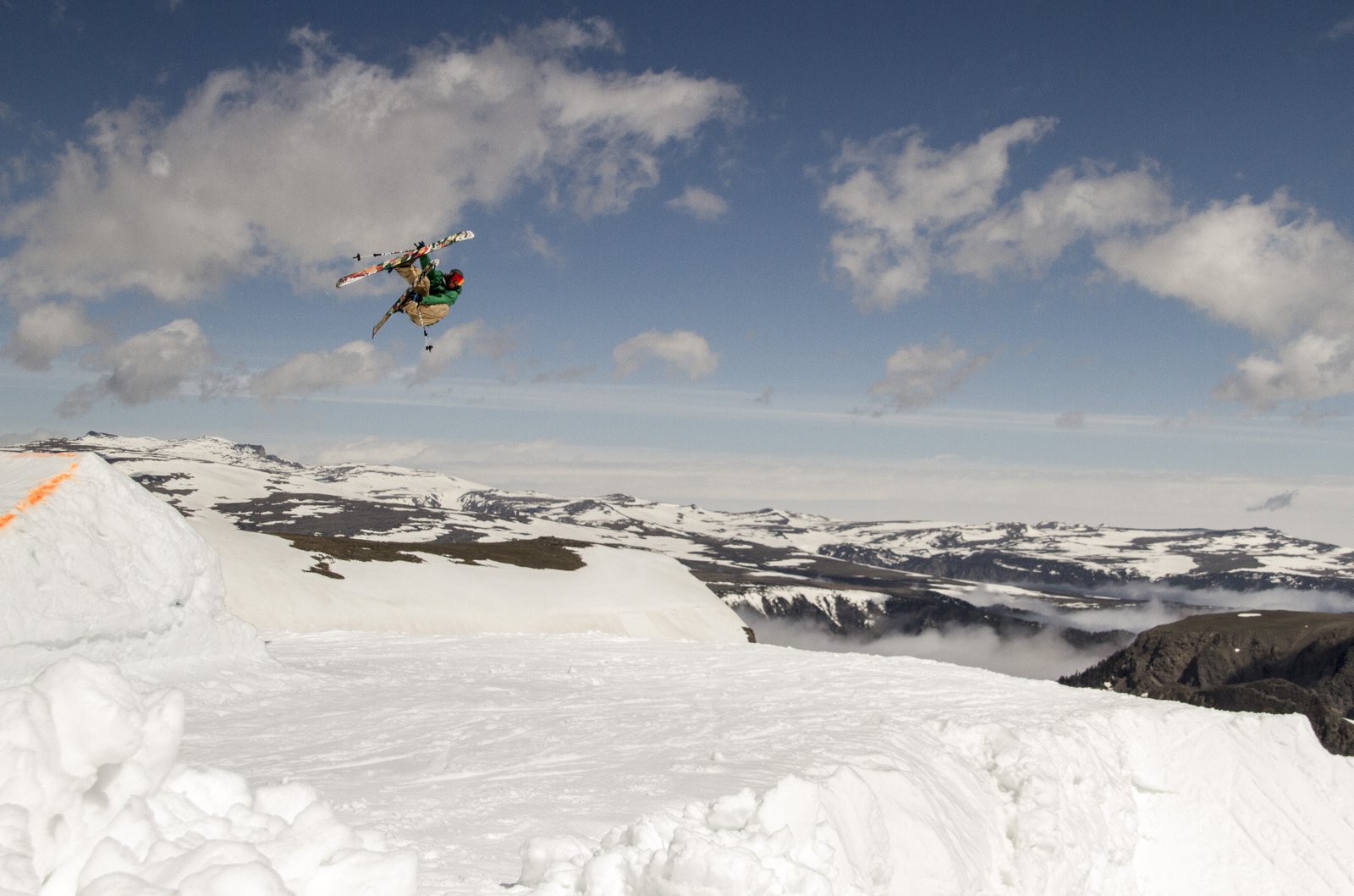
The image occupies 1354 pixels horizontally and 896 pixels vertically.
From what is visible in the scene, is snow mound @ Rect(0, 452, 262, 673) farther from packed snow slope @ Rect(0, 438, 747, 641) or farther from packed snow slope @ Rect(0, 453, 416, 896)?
packed snow slope @ Rect(0, 438, 747, 641)

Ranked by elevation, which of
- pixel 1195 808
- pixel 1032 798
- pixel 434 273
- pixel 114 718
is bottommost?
pixel 1195 808

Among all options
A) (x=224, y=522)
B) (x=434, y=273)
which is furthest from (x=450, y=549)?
(x=434, y=273)

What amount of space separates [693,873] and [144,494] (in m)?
16.4

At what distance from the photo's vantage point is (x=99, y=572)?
16031 millimetres

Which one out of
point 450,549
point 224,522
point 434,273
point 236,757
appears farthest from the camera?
point 450,549

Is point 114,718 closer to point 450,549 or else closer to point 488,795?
point 488,795

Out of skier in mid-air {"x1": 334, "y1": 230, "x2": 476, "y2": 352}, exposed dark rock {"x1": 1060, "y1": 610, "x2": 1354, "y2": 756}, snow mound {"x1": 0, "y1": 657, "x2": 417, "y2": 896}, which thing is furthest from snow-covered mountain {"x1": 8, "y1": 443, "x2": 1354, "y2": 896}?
exposed dark rock {"x1": 1060, "y1": 610, "x2": 1354, "y2": 756}

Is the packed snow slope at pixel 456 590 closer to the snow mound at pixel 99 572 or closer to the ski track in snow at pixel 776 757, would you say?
the snow mound at pixel 99 572

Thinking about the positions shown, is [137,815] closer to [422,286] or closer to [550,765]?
[550,765]

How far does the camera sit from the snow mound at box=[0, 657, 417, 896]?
5.46 meters

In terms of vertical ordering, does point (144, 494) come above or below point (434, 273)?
below

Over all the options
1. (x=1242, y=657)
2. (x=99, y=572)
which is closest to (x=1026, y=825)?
(x=99, y=572)

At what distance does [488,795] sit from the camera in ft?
35.1

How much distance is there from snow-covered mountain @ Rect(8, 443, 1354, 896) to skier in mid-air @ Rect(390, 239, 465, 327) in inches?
316
